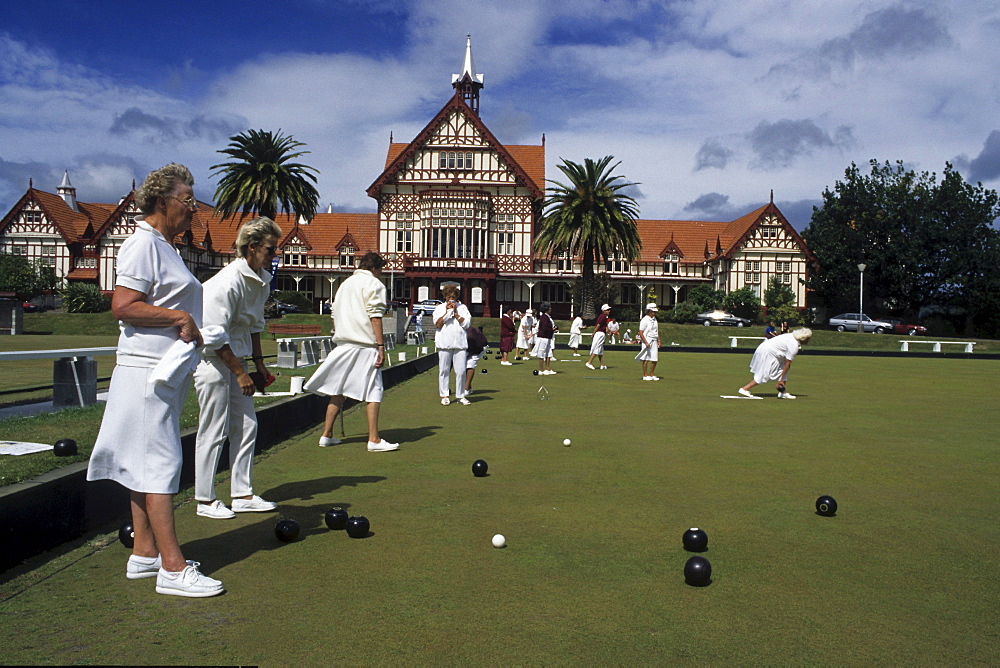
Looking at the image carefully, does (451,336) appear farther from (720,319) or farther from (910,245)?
(910,245)

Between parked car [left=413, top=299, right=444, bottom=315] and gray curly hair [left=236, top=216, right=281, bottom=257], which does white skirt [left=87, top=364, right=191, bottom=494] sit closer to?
gray curly hair [left=236, top=216, right=281, bottom=257]

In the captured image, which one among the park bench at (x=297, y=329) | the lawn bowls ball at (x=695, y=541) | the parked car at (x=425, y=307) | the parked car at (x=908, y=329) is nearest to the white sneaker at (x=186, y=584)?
the lawn bowls ball at (x=695, y=541)

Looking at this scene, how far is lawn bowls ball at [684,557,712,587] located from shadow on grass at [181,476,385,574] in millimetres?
2408

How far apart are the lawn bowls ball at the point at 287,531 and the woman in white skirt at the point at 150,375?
0.96 metres

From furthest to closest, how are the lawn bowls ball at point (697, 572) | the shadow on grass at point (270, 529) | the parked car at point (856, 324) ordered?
the parked car at point (856, 324), the shadow on grass at point (270, 529), the lawn bowls ball at point (697, 572)

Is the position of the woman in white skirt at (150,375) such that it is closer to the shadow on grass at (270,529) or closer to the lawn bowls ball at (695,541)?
the shadow on grass at (270,529)

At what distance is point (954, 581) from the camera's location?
4.62 m

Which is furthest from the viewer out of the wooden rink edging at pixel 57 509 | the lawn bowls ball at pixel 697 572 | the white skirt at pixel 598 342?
the white skirt at pixel 598 342

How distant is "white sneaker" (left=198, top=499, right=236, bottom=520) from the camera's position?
5812 mm

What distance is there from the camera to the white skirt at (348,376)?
868 cm

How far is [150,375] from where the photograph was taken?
4.09 m

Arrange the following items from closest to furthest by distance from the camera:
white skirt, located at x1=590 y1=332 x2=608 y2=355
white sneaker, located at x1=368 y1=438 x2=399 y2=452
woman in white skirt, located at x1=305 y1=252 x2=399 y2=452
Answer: woman in white skirt, located at x1=305 y1=252 x2=399 y2=452 < white sneaker, located at x1=368 y1=438 x2=399 y2=452 < white skirt, located at x1=590 y1=332 x2=608 y2=355

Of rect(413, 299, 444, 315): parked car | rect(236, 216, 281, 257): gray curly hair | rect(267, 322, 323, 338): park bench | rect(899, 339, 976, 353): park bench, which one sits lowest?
rect(899, 339, 976, 353): park bench

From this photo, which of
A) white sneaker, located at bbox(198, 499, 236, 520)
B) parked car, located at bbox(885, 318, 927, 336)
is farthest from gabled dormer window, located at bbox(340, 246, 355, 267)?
white sneaker, located at bbox(198, 499, 236, 520)
